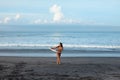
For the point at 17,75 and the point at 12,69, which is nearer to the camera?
the point at 17,75

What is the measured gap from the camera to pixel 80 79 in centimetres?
1803

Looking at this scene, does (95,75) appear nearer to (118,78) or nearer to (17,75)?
(118,78)

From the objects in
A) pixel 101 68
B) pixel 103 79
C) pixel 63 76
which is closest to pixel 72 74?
pixel 63 76

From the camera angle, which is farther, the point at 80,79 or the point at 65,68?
the point at 65,68

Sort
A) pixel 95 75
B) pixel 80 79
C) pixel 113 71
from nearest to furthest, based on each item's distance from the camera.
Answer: pixel 80 79 < pixel 95 75 < pixel 113 71

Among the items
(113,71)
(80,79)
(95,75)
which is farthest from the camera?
(113,71)

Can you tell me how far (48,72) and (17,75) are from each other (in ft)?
7.72

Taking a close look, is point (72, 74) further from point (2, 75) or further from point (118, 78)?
point (2, 75)

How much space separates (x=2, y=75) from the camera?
61.9 feet

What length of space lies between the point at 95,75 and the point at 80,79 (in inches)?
76.5

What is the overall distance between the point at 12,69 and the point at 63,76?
4.16 metres

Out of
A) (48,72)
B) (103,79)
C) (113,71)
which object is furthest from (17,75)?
(113,71)

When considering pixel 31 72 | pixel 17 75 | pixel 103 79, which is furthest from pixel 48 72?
pixel 103 79

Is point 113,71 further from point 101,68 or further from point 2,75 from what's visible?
point 2,75
